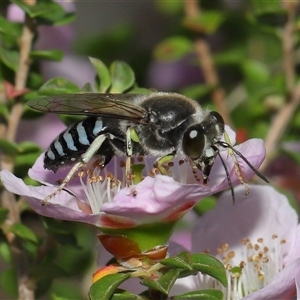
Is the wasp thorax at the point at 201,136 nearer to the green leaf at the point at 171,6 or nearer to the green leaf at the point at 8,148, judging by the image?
the green leaf at the point at 8,148

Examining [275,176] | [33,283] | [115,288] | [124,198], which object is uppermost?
[124,198]

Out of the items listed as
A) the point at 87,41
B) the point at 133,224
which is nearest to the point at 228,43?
the point at 87,41

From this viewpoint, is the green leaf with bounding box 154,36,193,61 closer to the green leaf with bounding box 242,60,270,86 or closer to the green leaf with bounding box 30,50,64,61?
the green leaf with bounding box 242,60,270,86

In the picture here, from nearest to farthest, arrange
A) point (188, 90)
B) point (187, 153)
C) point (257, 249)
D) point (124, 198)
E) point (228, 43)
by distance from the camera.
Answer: point (124, 198), point (187, 153), point (257, 249), point (188, 90), point (228, 43)

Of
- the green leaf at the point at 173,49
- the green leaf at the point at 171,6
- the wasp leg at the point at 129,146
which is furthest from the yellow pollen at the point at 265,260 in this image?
the green leaf at the point at 171,6

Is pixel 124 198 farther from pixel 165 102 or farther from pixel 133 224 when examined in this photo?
pixel 165 102

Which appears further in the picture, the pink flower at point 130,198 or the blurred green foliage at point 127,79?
the blurred green foliage at point 127,79

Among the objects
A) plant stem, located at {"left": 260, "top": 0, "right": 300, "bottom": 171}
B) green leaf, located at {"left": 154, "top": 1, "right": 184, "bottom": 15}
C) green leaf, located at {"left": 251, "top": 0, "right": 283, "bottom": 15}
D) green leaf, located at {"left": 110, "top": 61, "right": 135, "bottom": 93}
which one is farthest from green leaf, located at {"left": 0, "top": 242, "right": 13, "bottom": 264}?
green leaf, located at {"left": 154, "top": 1, "right": 184, "bottom": 15}

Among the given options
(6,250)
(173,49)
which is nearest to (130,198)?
(6,250)
